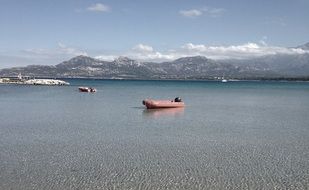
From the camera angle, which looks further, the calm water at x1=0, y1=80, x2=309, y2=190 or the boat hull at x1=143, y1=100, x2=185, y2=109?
the boat hull at x1=143, y1=100, x2=185, y2=109

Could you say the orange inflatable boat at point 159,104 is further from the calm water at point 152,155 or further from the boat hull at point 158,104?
the calm water at point 152,155

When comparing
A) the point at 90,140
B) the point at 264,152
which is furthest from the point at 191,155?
the point at 90,140

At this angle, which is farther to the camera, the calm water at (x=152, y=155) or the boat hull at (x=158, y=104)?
the boat hull at (x=158, y=104)

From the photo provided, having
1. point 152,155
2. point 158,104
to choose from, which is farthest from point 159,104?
point 152,155

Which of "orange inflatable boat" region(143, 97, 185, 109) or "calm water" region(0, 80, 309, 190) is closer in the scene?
"calm water" region(0, 80, 309, 190)

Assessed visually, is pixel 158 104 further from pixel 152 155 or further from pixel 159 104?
pixel 152 155

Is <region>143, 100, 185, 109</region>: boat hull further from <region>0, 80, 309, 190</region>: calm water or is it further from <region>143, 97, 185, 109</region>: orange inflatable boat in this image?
<region>0, 80, 309, 190</region>: calm water

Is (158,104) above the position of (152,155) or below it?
below

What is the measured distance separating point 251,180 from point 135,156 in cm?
663

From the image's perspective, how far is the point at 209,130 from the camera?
33438 mm

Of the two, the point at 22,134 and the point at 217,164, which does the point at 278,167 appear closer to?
the point at 217,164

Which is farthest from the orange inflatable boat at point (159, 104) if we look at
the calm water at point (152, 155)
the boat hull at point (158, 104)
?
the calm water at point (152, 155)

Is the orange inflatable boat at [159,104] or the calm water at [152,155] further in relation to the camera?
the orange inflatable boat at [159,104]

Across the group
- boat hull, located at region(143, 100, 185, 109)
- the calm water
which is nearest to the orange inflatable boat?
boat hull, located at region(143, 100, 185, 109)
